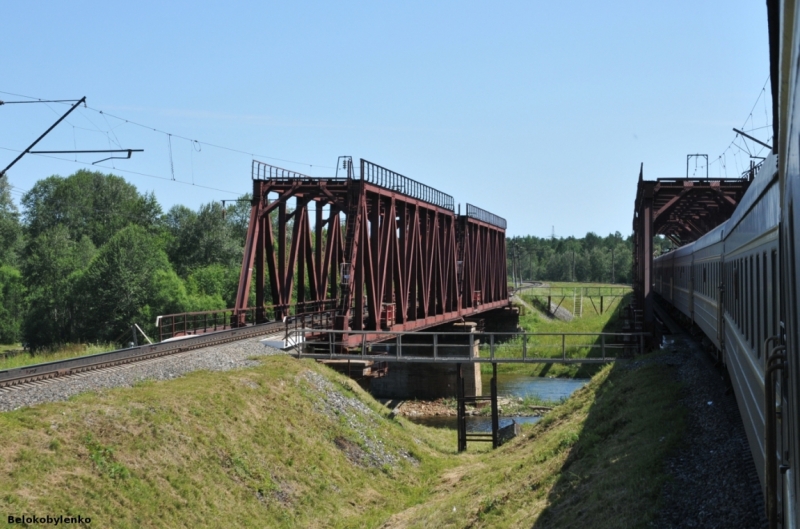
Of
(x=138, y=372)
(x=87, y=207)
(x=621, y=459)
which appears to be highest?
(x=87, y=207)

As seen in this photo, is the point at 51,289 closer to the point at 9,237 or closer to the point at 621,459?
the point at 9,237

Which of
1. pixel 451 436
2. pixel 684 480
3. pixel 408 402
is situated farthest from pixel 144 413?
pixel 408 402

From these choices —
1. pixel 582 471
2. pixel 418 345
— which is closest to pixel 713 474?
pixel 582 471

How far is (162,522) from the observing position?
13.9m

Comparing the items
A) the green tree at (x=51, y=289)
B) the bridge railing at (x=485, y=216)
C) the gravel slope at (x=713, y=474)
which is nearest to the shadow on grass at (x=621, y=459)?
the gravel slope at (x=713, y=474)

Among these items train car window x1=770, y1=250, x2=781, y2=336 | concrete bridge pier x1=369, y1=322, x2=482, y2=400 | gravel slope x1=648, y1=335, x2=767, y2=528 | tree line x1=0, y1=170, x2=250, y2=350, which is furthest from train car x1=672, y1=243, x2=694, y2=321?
tree line x1=0, y1=170, x2=250, y2=350

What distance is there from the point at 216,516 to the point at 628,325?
20.0 meters

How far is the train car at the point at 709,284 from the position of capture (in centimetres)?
1516

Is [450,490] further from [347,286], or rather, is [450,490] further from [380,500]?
[347,286]

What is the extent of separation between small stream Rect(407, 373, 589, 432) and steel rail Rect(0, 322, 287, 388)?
976cm

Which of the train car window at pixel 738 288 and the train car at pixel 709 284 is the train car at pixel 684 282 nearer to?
the train car at pixel 709 284

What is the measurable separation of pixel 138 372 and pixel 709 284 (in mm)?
13839

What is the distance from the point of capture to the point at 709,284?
56.7 feet

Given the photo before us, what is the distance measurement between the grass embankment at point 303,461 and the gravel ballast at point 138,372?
0.69 metres
